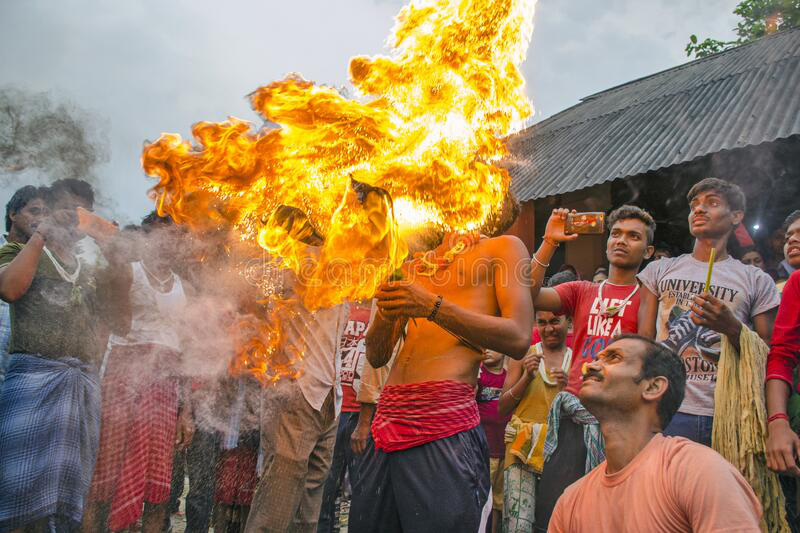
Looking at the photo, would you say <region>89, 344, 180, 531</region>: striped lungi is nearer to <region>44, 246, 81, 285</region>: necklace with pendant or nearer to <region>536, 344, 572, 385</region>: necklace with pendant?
<region>44, 246, 81, 285</region>: necklace with pendant

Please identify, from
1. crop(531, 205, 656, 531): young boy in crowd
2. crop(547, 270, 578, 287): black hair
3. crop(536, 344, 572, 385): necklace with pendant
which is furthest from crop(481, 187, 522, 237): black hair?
crop(547, 270, 578, 287): black hair

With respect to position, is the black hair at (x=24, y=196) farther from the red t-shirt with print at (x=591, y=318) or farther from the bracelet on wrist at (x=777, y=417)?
the bracelet on wrist at (x=777, y=417)

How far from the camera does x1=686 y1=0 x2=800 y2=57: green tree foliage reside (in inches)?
729

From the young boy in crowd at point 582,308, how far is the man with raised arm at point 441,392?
92 cm

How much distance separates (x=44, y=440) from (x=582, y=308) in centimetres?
355

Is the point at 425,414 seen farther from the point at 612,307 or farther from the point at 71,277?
the point at 71,277

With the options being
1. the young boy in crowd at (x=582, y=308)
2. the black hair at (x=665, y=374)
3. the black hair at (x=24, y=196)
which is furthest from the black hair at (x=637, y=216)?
the black hair at (x=24, y=196)

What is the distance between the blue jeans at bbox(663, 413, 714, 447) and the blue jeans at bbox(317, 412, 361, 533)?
2.64 meters

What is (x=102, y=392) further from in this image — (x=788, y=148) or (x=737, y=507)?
(x=788, y=148)

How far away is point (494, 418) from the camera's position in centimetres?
550

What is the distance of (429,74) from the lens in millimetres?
3098

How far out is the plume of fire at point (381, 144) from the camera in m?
2.97

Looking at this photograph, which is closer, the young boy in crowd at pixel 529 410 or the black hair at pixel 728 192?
the black hair at pixel 728 192

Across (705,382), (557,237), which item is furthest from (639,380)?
(557,237)
